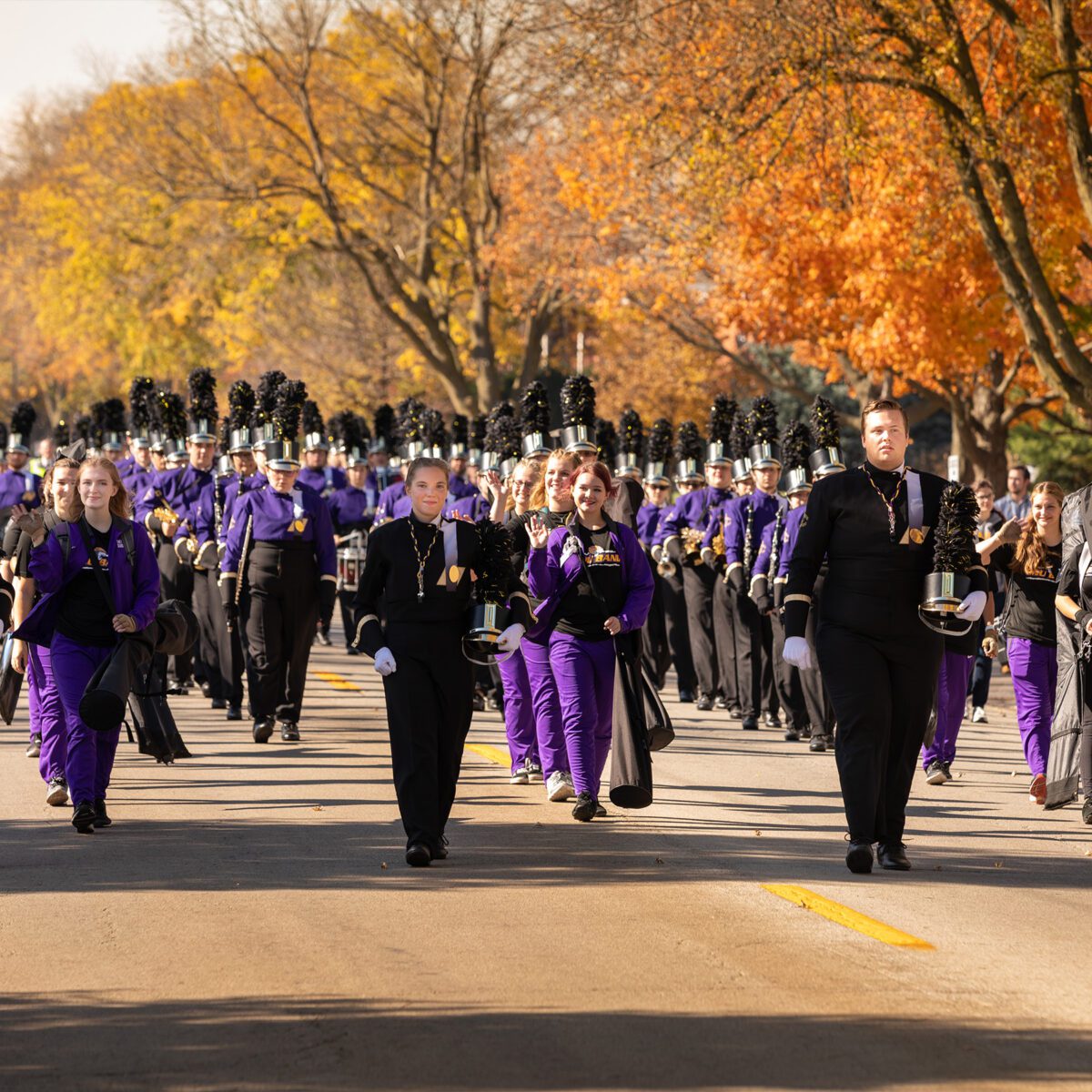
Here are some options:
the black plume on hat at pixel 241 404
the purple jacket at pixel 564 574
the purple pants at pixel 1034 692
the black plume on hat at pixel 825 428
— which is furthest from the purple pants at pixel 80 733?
the black plume on hat at pixel 241 404

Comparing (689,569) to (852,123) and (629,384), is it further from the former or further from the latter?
(629,384)

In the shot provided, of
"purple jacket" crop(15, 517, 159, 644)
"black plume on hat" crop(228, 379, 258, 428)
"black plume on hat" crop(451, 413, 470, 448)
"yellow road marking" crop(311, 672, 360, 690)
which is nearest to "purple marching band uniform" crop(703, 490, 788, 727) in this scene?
"yellow road marking" crop(311, 672, 360, 690)

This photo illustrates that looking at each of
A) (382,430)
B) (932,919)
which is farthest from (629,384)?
(932,919)

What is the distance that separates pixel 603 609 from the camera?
11.2m

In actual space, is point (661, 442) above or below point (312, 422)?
below

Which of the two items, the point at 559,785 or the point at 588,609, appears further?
the point at 559,785

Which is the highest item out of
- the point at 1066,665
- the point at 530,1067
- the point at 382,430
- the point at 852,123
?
the point at 852,123

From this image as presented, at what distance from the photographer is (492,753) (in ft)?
47.3

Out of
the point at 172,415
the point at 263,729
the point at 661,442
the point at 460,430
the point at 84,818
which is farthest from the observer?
the point at 460,430

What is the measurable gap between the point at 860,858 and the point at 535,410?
7.09 m

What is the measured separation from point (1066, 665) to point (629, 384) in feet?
138

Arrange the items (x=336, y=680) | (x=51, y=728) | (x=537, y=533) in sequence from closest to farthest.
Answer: (x=51, y=728), (x=537, y=533), (x=336, y=680)

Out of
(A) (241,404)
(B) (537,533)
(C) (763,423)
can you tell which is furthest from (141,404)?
(B) (537,533)

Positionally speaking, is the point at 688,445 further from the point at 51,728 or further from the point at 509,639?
the point at 509,639
